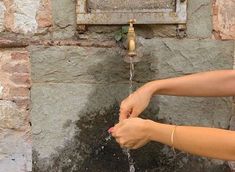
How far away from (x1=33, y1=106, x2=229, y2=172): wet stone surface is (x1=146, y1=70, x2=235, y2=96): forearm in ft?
0.91

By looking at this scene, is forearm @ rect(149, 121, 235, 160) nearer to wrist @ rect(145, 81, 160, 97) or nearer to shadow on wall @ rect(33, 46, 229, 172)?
wrist @ rect(145, 81, 160, 97)

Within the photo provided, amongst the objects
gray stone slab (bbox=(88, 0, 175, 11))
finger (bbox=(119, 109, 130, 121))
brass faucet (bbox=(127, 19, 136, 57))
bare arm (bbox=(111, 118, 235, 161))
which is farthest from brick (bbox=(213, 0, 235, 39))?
bare arm (bbox=(111, 118, 235, 161))

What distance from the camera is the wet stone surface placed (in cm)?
252

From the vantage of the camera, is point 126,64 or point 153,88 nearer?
point 153,88

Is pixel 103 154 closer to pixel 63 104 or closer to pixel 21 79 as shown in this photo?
pixel 63 104

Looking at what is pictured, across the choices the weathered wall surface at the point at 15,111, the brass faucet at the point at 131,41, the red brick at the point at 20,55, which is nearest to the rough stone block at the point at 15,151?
the weathered wall surface at the point at 15,111

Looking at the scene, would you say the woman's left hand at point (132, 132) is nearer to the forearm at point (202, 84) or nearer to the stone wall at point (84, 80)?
the forearm at point (202, 84)

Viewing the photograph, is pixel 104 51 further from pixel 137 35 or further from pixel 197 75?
pixel 197 75

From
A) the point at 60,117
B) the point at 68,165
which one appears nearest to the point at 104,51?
the point at 60,117

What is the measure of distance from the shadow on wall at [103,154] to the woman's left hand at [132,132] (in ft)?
1.59

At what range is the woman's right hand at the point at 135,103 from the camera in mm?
2176

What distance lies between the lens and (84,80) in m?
2.49

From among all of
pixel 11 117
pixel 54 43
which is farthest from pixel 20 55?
pixel 11 117

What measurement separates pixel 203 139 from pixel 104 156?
0.77 metres
